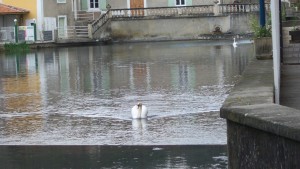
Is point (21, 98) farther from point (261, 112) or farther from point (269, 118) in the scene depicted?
point (269, 118)

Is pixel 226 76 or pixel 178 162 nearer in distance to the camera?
pixel 178 162

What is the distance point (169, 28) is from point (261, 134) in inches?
2445

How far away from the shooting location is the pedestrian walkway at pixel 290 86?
11117mm

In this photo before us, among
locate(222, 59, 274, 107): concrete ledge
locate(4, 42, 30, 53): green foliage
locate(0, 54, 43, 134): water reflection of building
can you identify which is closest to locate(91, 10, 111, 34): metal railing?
locate(4, 42, 30, 53): green foliage

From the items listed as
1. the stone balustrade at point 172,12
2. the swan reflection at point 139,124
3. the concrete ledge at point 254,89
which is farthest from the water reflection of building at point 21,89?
the stone balustrade at point 172,12

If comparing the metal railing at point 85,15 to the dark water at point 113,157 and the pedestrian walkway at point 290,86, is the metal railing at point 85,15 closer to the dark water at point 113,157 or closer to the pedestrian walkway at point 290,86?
the pedestrian walkway at point 290,86

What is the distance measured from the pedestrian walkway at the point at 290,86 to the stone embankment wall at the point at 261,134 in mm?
2413

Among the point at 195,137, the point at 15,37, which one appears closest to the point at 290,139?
the point at 195,137

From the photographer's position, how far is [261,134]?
7.07 metres

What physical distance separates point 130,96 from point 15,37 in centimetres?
4193

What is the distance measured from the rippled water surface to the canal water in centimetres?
2

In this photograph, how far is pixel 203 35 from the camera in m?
69.1

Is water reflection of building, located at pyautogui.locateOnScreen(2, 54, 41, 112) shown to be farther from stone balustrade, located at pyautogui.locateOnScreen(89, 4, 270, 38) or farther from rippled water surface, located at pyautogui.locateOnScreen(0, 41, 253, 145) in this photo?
stone balustrade, located at pyautogui.locateOnScreen(89, 4, 270, 38)

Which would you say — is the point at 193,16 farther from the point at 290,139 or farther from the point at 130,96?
the point at 290,139
